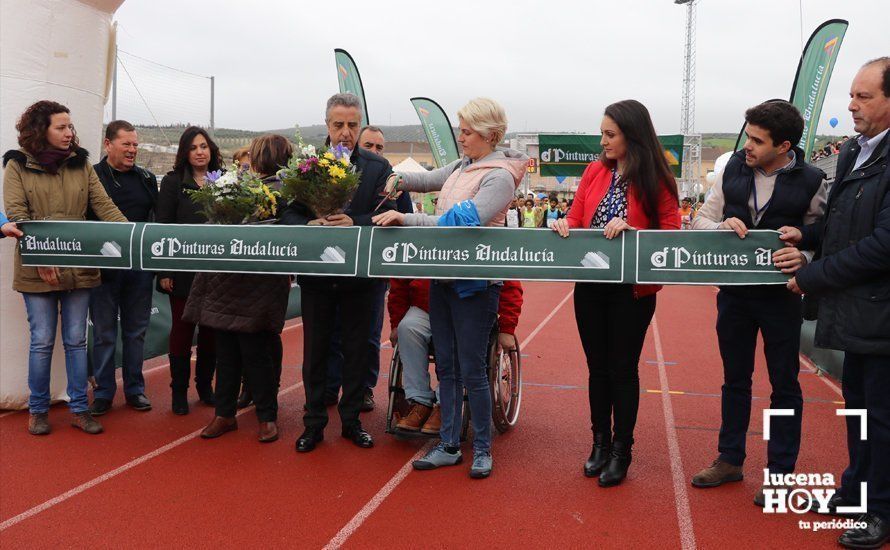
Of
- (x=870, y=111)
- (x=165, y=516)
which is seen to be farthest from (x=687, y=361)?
(x=165, y=516)

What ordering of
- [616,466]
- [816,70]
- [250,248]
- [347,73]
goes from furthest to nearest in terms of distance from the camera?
[347,73] < [816,70] < [250,248] < [616,466]

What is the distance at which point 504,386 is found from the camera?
16.4 feet

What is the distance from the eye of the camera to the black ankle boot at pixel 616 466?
156 inches

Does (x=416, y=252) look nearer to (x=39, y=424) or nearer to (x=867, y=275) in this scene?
(x=867, y=275)

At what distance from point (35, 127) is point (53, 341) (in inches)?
57.3

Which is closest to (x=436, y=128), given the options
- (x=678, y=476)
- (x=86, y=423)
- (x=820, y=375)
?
(x=820, y=375)

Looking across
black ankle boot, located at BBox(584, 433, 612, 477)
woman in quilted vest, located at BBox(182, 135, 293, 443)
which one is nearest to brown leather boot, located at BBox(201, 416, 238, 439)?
woman in quilted vest, located at BBox(182, 135, 293, 443)

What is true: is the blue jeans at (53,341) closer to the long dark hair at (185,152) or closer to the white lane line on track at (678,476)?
the long dark hair at (185,152)

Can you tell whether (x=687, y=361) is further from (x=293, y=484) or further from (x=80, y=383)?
(x=80, y=383)

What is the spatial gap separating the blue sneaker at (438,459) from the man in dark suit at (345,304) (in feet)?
1.78

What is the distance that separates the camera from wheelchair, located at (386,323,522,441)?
15.0 feet

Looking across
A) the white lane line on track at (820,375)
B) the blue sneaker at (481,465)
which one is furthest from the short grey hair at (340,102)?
the white lane line on track at (820,375)

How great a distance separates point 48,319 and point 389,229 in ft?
8.42

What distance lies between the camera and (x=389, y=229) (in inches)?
163
